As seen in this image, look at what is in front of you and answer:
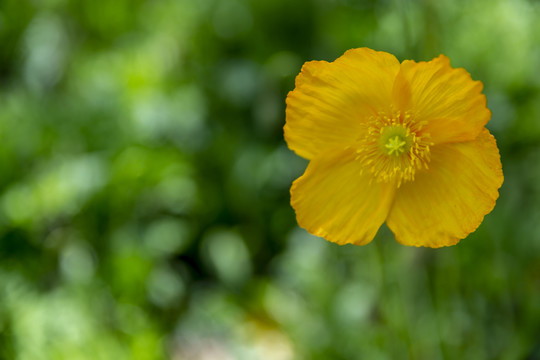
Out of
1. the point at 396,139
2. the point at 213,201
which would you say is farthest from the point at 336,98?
the point at 213,201

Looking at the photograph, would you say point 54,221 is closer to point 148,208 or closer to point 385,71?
point 148,208

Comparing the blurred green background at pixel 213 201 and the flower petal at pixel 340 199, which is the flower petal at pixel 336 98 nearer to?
the flower petal at pixel 340 199

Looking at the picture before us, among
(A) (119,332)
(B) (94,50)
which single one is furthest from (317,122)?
(B) (94,50)

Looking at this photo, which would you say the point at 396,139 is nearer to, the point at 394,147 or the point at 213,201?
the point at 394,147

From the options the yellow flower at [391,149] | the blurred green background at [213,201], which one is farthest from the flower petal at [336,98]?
the blurred green background at [213,201]

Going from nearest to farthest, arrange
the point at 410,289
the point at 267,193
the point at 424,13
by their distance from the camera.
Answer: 1. the point at 424,13
2. the point at 410,289
3. the point at 267,193

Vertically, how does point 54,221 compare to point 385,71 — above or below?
below
